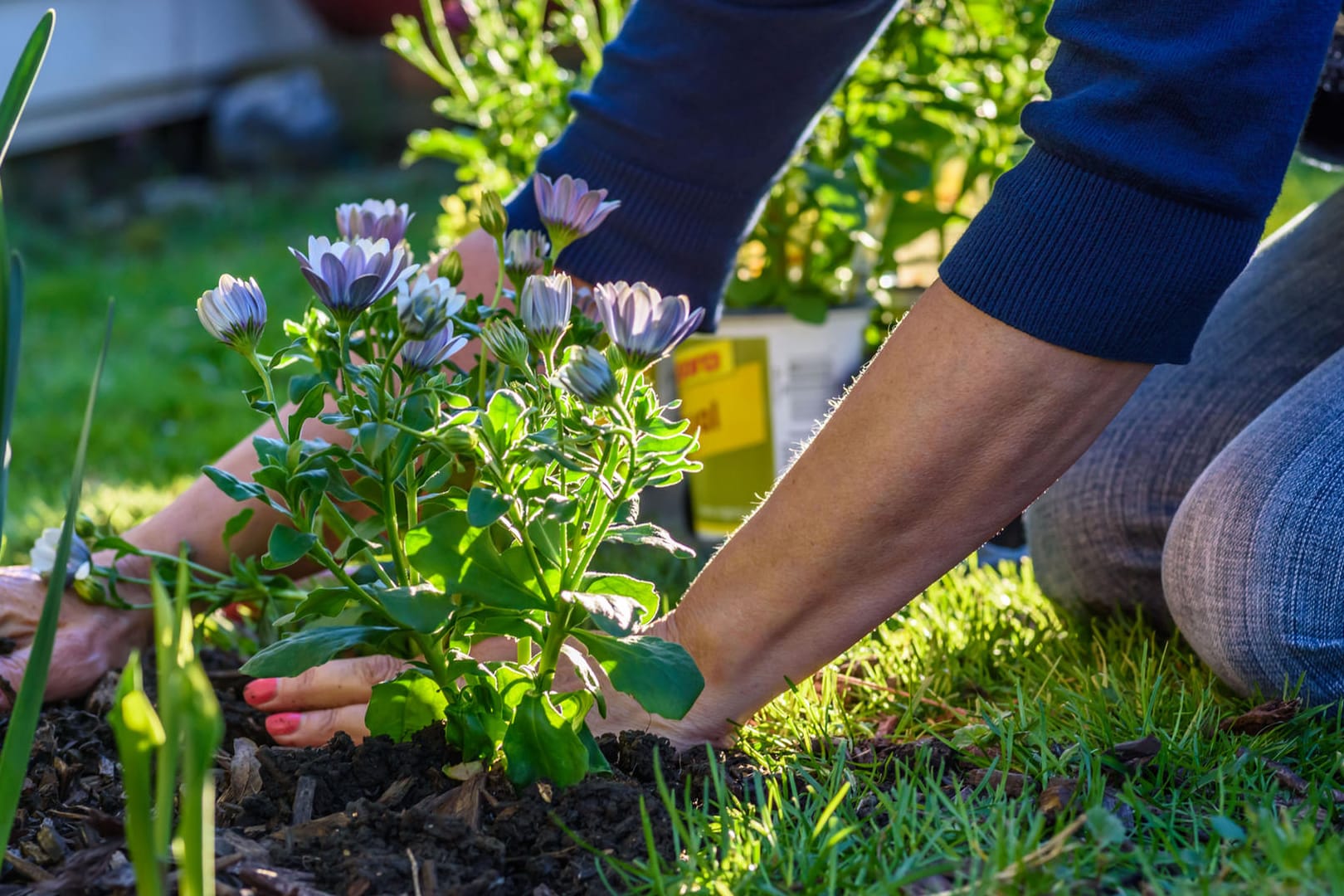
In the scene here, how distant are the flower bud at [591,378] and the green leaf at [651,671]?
19cm

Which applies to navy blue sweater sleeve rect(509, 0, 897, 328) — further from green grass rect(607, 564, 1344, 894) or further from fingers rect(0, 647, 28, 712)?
fingers rect(0, 647, 28, 712)

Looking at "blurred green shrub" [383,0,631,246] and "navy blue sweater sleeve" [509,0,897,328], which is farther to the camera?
"blurred green shrub" [383,0,631,246]

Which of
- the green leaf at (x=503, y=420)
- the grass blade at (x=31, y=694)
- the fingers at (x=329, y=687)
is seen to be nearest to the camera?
the grass blade at (x=31, y=694)

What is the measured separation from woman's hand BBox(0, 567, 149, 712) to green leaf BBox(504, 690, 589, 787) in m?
0.64

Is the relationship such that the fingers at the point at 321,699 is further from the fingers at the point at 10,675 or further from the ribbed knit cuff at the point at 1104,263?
the ribbed knit cuff at the point at 1104,263

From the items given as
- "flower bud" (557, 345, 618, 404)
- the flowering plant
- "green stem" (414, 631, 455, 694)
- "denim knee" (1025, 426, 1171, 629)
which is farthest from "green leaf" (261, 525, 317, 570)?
"denim knee" (1025, 426, 1171, 629)

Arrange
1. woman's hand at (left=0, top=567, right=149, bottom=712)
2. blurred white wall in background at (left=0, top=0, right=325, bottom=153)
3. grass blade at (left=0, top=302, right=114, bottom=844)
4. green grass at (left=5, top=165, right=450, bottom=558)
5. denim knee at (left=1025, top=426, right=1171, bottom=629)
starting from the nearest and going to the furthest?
1. grass blade at (left=0, top=302, right=114, bottom=844)
2. woman's hand at (left=0, top=567, right=149, bottom=712)
3. denim knee at (left=1025, top=426, right=1171, bottom=629)
4. green grass at (left=5, top=165, right=450, bottom=558)
5. blurred white wall in background at (left=0, top=0, right=325, bottom=153)

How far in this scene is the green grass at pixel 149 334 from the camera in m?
2.46

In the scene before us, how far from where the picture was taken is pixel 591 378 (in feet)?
2.70

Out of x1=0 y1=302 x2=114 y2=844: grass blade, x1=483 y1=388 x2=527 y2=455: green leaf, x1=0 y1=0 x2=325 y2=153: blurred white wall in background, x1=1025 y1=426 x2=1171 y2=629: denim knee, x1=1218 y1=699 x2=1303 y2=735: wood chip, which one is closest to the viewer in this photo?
x1=0 y1=302 x2=114 y2=844: grass blade

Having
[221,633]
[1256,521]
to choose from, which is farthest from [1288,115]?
[221,633]

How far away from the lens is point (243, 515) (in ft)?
3.56

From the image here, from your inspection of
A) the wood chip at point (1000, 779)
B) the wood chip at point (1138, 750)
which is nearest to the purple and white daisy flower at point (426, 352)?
the wood chip at point (1000, 779)

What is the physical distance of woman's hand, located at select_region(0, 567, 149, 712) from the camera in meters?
1.37
